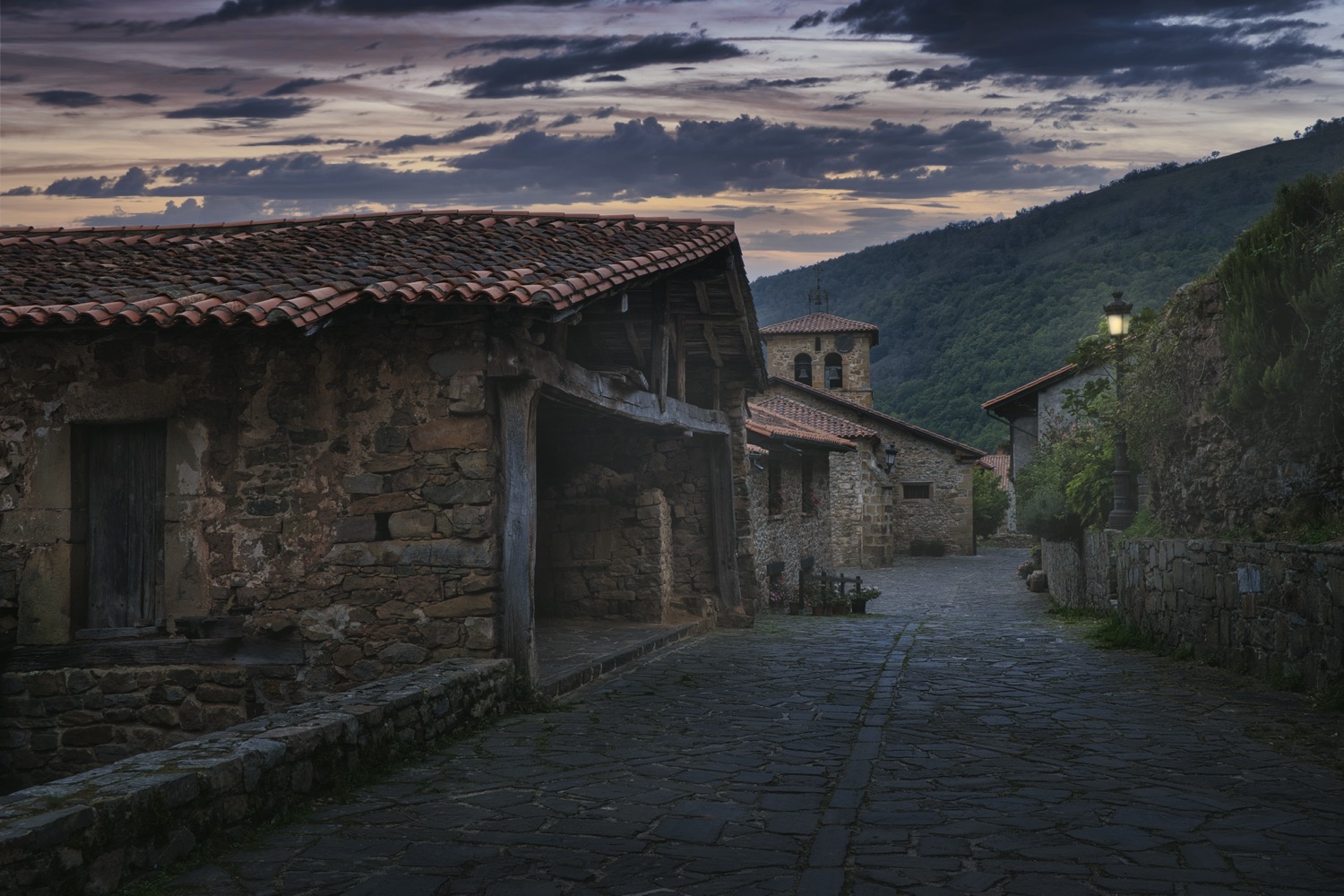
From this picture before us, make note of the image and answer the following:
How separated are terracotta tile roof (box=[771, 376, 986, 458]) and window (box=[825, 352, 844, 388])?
4.49m

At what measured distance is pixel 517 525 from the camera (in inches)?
309

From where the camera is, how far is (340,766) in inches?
211

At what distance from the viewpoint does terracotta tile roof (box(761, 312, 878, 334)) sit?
134ft

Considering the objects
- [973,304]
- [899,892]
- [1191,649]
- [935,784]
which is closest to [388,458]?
[935,784]

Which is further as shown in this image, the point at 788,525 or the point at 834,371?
the point at 834,371

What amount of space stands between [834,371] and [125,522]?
34.5 metres

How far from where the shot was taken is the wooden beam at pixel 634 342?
10475 mm

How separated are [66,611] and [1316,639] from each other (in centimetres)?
829

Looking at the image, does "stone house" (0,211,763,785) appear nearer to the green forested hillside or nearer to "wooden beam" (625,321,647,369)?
"wooden beam" (625,321,647,369)

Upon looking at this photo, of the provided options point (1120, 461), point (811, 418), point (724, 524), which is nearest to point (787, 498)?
point (811, 418)

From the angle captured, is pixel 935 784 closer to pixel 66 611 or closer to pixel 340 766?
pixel 340 766

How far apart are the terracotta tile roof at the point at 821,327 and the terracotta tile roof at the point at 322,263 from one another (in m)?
30.8

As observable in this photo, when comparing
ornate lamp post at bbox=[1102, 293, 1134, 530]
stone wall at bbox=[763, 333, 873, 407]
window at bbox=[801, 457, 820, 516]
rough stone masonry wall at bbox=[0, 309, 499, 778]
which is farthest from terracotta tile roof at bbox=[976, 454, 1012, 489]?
rough stone masonry wall at bbox=[0, 309, 499, 778]

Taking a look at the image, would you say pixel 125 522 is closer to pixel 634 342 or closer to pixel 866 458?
pixel 634 342
